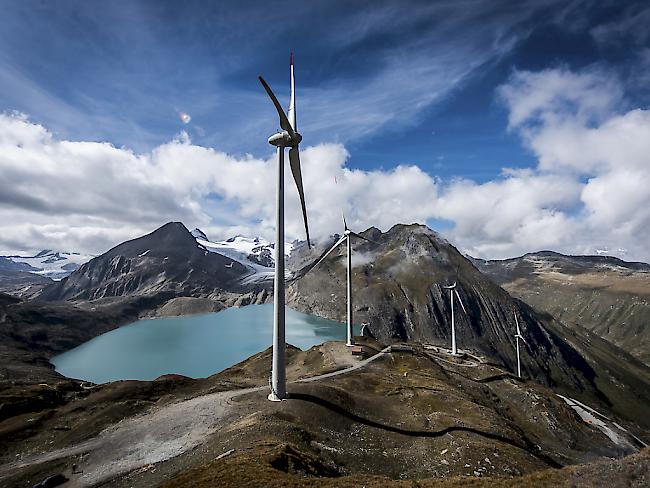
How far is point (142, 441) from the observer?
45.4 metres

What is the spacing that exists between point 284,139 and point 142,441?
133ft

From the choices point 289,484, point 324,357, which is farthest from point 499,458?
point 324,357

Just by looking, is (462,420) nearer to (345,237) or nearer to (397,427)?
(397,427)

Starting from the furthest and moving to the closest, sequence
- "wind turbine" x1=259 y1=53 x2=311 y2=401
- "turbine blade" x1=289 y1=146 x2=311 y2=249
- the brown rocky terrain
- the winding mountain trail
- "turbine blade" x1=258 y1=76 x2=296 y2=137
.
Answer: "turbine blade" x1=289 y1=146 x2=311 y2=249 → "wind turbine" x1=259 y1=53 x2=311 y2=401 → "turbine blade" x1=258 y1=76 x2=296 y2=137 → the winding mountain trail → the brown rocky terrain

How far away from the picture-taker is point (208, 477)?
92.7 feet

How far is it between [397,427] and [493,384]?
7355cm

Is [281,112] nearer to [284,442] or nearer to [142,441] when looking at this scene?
[284,442]

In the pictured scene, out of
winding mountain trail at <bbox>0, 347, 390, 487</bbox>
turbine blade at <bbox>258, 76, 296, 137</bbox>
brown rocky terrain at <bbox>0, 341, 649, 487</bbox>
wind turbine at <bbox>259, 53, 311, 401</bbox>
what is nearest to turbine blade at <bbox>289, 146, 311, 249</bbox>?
wind turbine at <bbox>259, 53, 311, 401</bbox>

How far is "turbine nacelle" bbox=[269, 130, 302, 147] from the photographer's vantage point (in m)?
47.7

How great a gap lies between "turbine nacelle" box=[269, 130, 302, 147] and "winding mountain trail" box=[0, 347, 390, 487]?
35951 millimetres

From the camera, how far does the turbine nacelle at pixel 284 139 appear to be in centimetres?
4773

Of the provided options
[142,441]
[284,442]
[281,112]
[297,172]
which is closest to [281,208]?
[297,172]

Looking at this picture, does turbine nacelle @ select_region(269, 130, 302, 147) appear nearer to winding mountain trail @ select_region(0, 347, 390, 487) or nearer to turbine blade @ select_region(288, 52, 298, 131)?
turbine blade @ select_region(288, 52, 298, 131)

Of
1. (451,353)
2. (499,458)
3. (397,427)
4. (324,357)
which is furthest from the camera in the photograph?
(451,353)
